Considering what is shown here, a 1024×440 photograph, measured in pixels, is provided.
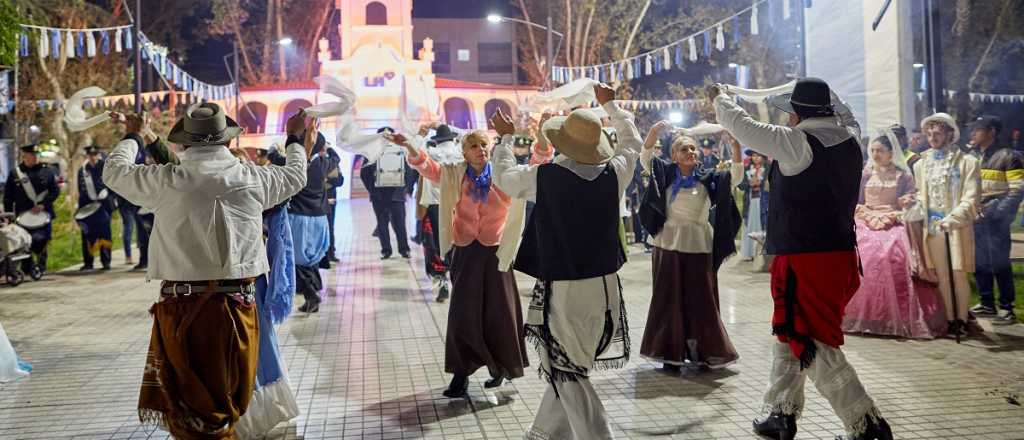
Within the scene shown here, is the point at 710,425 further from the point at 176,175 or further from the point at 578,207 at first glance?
the point at 176,175

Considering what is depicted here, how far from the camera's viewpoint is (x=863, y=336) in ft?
22.7

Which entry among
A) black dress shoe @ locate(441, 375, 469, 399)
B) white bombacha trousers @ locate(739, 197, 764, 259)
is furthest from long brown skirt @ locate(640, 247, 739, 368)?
white bombacha trousers @ locate(739, 197, 764, 259)

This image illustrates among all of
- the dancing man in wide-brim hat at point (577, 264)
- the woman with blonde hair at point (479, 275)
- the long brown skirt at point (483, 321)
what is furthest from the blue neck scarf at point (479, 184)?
the dancing man in wide-brim hat at point (577, 264)

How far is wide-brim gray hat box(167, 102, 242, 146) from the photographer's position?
148 inches

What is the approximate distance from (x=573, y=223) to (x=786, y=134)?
119 centimetres

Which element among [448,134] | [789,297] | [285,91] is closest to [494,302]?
[789,297]

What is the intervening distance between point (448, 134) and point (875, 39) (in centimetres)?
495

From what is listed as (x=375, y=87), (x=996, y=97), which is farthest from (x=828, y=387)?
(x=375, y=87)

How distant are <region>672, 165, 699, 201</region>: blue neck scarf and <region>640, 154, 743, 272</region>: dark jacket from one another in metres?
0.02

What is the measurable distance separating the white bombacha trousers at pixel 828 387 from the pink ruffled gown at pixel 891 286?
301 cm

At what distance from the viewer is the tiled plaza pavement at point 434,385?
15.3 ft

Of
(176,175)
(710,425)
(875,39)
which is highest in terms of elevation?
(875,39)

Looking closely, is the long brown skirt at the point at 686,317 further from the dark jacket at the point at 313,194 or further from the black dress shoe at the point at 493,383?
the dark jacket at the point at 313,194

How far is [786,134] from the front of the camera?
13.3ft
